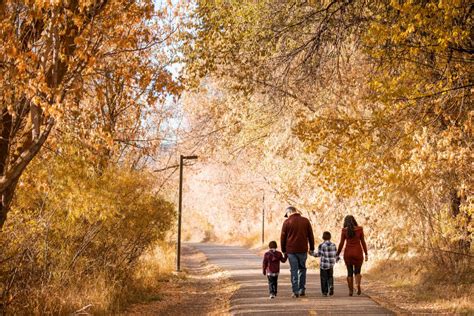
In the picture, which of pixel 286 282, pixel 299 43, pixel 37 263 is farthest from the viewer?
pixel 286 282

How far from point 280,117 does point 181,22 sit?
8.64m

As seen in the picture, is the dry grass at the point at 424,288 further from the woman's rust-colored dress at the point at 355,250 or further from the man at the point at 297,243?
the man at the point at 297,243

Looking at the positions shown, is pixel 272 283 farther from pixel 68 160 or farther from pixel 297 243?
pixel 68 160

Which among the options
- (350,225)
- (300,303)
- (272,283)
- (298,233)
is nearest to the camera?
(300,303)

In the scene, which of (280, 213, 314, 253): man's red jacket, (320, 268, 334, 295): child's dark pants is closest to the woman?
(320, 268, 334, 295): child's dark pants

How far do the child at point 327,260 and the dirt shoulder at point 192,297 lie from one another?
7.45 ft

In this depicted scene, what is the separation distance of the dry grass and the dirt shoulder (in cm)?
379

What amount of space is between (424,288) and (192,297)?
619 cm

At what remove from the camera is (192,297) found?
17.5 m

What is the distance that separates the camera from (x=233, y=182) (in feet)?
155

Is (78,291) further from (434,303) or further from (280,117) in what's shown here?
(280,117)

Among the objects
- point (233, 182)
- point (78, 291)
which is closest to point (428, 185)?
point (78, 291)

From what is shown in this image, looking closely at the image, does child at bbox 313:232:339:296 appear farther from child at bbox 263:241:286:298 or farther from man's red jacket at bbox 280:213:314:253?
child at bbox 263:241:286:298

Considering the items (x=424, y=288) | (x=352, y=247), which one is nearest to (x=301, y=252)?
(x=352, y=247)
